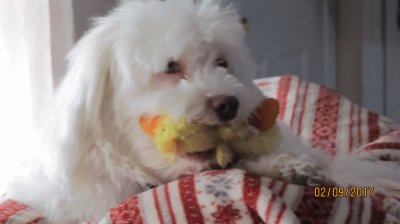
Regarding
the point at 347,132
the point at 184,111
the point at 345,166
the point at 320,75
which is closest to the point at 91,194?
the point at 184,111

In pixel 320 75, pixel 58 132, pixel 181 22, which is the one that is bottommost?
pixel 320 75

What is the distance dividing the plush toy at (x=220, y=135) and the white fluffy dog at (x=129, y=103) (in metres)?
0.02

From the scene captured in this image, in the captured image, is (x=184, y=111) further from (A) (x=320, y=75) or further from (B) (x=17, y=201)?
(A) (x=320, y=75)

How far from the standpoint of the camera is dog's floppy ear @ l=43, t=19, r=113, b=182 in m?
0.84

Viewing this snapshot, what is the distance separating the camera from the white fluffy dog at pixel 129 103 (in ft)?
2.73

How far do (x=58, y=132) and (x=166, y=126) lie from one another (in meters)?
0.20

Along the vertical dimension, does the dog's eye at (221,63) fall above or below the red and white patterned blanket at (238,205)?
above

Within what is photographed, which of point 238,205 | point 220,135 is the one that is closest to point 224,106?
point 220,135

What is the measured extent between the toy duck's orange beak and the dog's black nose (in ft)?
0.22

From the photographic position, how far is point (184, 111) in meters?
0.77

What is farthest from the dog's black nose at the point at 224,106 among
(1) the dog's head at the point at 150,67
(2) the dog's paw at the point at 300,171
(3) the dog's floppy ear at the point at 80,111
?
(3) the dog's floppy ear at the point at 80,111
